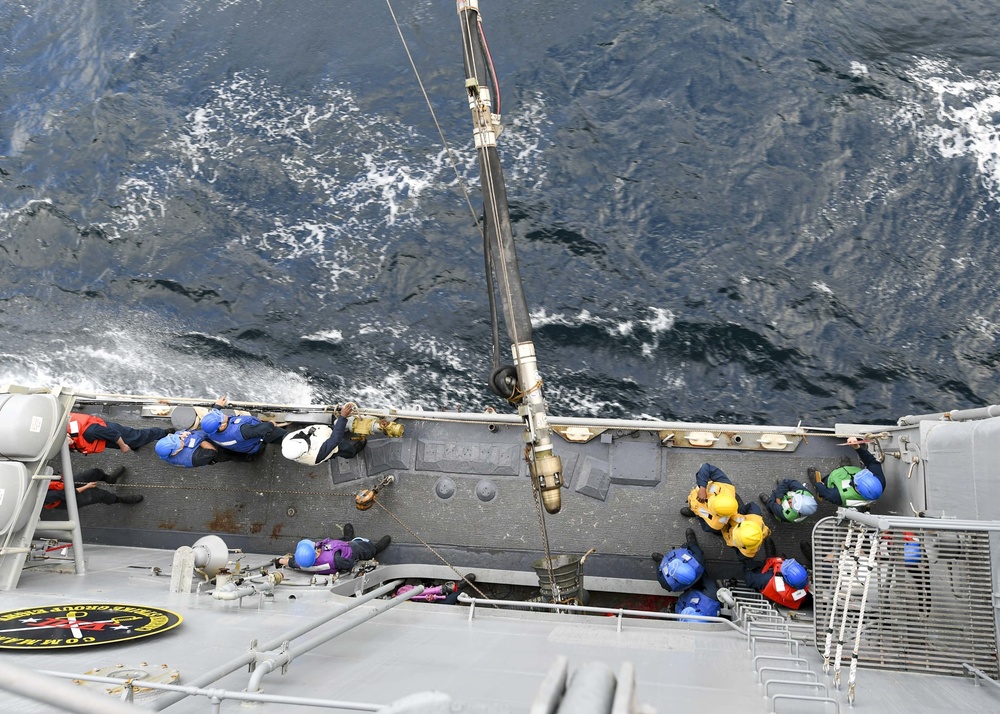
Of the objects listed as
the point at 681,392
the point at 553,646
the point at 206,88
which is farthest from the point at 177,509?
the point at 206,88

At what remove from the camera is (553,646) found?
6215mm

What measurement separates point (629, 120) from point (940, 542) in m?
12.1

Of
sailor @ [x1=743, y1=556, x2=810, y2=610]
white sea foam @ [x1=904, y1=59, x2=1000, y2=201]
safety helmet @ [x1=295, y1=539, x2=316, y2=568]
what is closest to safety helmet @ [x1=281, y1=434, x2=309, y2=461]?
safety helmet @ [x1=295, y1=539, x2=316, y2=568]

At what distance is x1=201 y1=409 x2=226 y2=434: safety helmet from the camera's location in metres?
10.2

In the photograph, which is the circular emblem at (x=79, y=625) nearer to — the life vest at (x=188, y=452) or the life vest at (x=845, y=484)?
the life vest at (x=188, y=452)

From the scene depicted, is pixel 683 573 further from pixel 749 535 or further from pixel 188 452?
pixel 188 452

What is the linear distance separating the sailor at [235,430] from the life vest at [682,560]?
212 inches

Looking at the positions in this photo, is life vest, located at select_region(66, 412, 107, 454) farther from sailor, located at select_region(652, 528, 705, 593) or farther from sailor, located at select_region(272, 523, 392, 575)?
sailor, located at select_region(652, 528, 705, 593)

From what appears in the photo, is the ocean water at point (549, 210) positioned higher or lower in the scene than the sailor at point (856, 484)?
higher

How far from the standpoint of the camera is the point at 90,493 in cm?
1081

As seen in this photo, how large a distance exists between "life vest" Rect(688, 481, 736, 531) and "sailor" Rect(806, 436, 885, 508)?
1.17 m

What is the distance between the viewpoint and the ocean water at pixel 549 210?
1319cm

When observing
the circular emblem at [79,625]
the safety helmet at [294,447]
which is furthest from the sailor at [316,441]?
the circular emblem at [79,625]

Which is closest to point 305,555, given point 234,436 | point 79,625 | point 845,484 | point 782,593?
point 234,436
